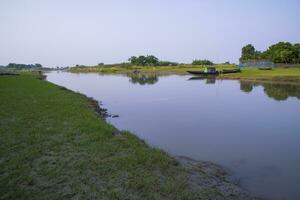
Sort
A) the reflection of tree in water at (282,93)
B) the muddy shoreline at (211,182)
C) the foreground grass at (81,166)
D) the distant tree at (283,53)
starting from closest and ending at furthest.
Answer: the foreground grass at (81,166)
the muddy shoreline at (211,182)
the reflection of tree in water at (282,93)
the distant tree at (283,53)

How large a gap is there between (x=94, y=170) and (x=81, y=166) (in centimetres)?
52

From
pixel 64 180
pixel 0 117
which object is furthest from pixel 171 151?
pixel 0 117

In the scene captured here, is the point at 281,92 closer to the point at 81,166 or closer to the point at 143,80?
the point at 81,166

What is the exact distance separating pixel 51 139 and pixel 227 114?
1307 centimetres

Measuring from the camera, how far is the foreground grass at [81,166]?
6391mm

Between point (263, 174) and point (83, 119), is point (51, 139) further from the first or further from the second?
point (263, 174)

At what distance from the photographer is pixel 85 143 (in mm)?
10148

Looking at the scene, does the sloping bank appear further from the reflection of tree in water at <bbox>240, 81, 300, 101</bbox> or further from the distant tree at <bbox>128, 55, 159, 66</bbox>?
the distant tree at <bbox>128, 55, 159, 66</bbox>

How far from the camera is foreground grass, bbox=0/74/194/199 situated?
6.39 m

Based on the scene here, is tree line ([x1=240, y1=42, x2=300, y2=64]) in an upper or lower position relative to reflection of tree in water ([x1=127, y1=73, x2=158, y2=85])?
upper

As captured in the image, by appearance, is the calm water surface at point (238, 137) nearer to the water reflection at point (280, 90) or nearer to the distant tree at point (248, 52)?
the water reflection at point (280, 90)

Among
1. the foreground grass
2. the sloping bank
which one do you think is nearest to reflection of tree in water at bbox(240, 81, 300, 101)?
the sloping bank

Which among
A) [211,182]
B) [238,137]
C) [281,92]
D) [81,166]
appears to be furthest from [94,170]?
[281,92]

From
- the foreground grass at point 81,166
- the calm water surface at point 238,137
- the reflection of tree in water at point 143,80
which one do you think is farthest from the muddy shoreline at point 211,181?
the reflection of tree in water at point 143,80
